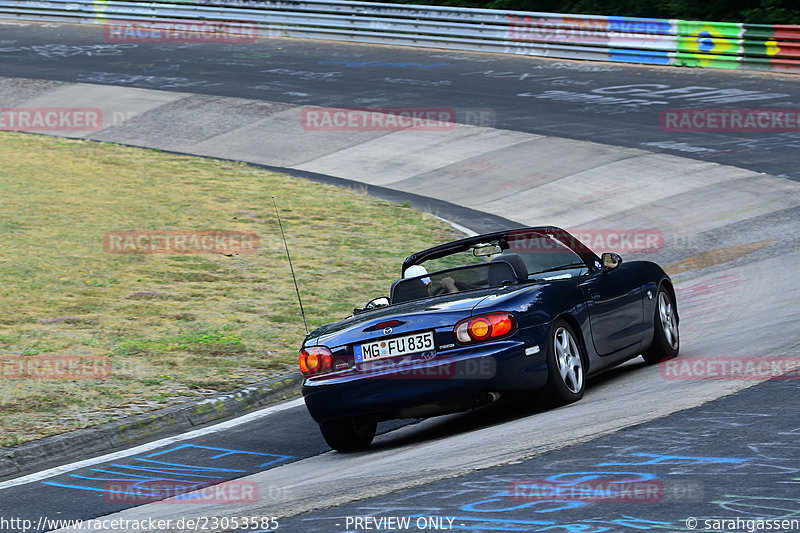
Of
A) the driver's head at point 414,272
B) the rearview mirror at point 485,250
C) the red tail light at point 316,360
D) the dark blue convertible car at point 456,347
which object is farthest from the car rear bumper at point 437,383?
the rearview mirror at point 485,250

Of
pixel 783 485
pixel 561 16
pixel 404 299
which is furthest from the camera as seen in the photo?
pixel 561 16

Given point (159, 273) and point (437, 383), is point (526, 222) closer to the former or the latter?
point (159, 273)

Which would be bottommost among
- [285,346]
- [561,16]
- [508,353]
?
[285,346]

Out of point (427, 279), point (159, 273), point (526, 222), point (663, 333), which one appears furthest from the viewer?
point (526, 222)

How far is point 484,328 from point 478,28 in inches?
1003

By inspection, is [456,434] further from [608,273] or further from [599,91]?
[599,91]

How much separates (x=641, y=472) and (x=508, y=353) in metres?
1.67

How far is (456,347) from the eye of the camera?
7.28 meters

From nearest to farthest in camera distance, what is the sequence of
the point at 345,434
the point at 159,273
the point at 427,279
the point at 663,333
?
the point at 345,434
the point at 427,279
the point at 663,333
the point at 159,273

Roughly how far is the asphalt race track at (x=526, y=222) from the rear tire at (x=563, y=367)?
0.13 metres

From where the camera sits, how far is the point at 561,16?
2966 cm

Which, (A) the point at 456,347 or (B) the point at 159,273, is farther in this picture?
(B) the point at 159,273

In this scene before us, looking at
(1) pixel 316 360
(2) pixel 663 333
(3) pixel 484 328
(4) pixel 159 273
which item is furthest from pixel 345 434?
(4) pixel 159 273

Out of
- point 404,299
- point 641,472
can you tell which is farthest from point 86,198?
point 641,472
